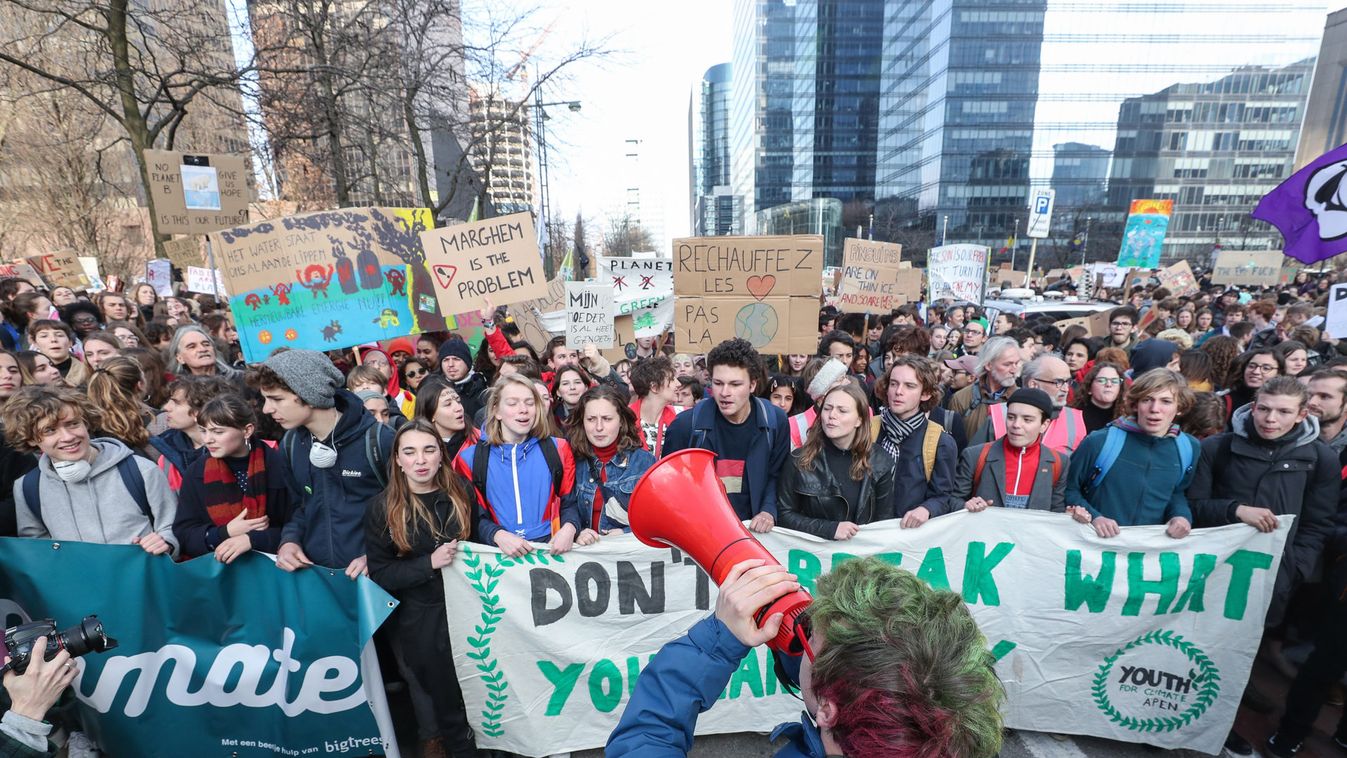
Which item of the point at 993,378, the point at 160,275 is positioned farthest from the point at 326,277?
the point at 160,275

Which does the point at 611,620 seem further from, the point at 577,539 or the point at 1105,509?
the point at 1105,509

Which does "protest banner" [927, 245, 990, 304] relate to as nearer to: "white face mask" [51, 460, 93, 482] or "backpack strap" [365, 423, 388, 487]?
"backpack strap" [365, 423, 388, 487]

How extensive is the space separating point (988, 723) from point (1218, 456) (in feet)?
9.74

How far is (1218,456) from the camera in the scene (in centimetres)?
287

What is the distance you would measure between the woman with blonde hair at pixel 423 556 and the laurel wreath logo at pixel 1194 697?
2888 mm

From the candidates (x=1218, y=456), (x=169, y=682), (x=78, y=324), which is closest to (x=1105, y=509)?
(x=1218, y=456)

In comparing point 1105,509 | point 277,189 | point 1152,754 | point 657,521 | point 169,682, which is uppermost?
point 277,189

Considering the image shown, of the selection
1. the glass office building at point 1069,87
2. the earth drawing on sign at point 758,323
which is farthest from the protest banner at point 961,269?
the glass office building at point 1069,87

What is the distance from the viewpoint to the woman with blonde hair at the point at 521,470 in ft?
8.98

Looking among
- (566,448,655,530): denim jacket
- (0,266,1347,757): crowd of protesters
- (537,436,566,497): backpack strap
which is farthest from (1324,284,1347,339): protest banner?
(537,436,566,497): backpack strap

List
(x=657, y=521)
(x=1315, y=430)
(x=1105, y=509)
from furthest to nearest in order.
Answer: (x=1105, y=509), (x=1315, y=430), (x=657, y=521)

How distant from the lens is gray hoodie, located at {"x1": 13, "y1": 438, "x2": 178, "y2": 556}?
2482 mm

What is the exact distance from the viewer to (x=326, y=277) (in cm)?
505

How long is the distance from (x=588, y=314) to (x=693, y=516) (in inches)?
172
